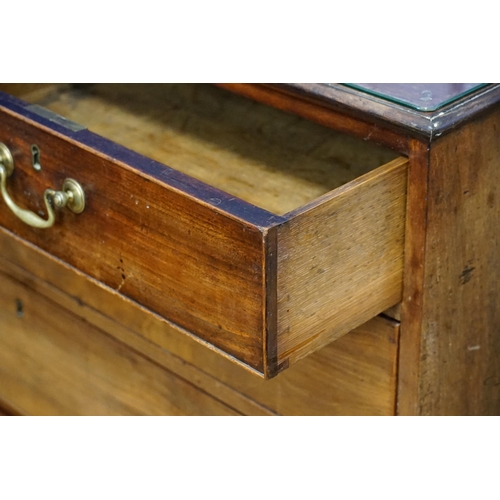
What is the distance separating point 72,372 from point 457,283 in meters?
0.56

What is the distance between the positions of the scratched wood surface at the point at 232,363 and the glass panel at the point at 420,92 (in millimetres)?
212

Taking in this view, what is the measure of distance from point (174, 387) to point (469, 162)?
47 centimetres

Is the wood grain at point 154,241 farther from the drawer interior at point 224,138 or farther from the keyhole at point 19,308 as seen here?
the keyhole at point 19,308

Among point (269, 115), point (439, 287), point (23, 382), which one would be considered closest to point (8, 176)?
point (269, 115)

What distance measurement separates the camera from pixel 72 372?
1.32 m

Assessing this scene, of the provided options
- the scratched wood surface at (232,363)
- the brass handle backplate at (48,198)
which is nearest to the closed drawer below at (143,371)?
the scratched wood surface at (232,363)

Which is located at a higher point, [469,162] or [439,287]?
[469,162]

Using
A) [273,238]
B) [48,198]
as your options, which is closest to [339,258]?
[273,238]

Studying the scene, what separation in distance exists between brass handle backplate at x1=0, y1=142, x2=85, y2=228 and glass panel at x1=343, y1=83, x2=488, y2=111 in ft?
0.80

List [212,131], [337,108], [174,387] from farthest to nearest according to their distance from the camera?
1. [174,387]
2. [212,131]
3. [337,108]

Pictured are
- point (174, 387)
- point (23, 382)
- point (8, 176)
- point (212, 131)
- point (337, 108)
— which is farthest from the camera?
point (23, 382)

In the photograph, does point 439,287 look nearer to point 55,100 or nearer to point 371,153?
point 371,153

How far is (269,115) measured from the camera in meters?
1.11

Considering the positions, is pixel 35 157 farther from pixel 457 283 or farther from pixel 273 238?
pixel 457 283
